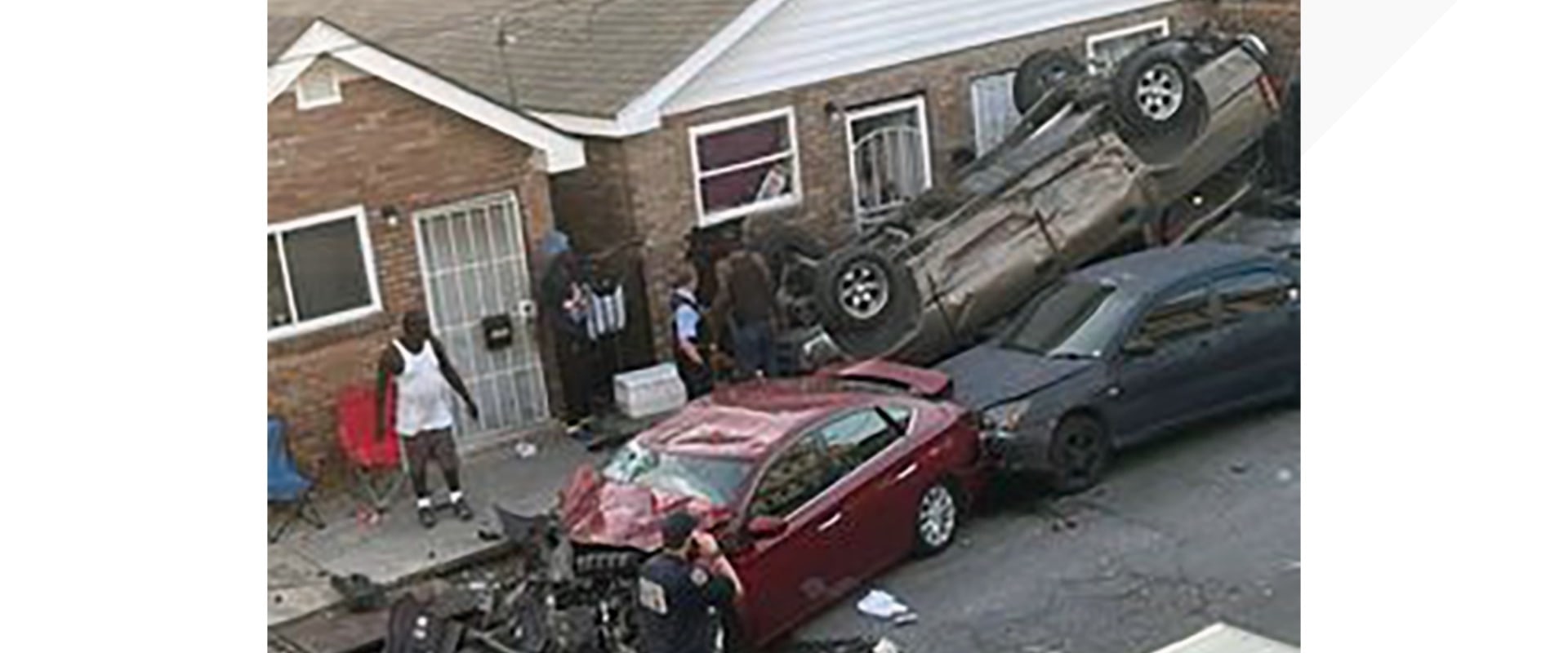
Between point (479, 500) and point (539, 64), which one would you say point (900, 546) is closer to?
point (479, 500)

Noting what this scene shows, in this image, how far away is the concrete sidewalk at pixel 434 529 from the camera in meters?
5.21

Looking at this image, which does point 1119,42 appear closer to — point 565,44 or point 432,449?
point 565,44

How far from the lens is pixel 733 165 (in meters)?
5.73

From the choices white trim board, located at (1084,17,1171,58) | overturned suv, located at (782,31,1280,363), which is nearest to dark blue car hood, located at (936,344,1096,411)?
overturned suv, located at (782,31,1280,363)

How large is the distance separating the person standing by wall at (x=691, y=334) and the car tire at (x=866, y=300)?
38 centimetres

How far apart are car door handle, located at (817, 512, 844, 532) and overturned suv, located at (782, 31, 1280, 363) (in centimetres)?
72

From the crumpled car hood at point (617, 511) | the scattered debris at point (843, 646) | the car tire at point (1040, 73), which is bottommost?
the scattered debris at point (843, 646)

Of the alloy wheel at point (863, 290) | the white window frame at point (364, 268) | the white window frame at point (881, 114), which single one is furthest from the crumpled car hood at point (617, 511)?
the white window frame at point (881, 114)

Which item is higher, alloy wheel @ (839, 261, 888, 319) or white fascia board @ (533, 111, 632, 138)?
white fascia board @ (533, 111, 632, 138)

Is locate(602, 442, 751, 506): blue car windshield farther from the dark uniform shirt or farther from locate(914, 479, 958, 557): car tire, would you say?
locate(914, 479, 958, 557): car tire

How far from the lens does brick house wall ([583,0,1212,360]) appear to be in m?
5.70

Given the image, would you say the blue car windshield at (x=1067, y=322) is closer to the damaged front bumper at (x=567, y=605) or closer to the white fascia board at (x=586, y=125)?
the white fascia board at (x=586, y=125)
